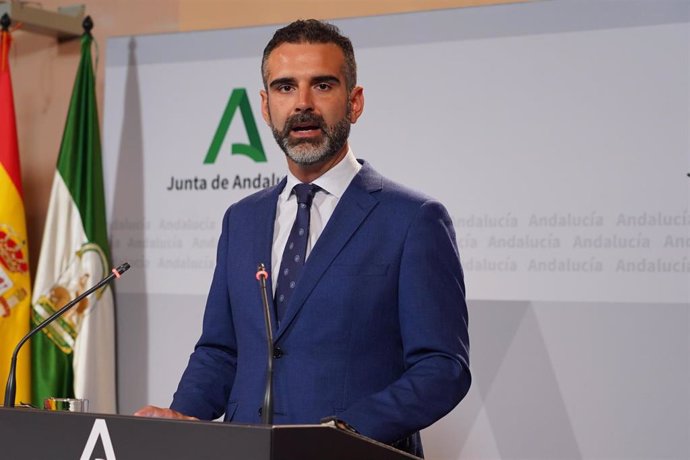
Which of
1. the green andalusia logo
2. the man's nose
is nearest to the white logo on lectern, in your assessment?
the man's nose

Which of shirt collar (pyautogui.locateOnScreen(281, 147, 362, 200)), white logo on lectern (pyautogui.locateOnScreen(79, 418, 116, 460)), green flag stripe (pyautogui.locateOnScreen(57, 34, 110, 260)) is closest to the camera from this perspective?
white logo on lectern (pyautogui.locateOnScreen(79, 418, 116, 460))

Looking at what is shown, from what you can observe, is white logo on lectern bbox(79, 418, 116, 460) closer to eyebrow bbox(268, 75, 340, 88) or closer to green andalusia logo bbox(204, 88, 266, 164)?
eyebrow bbox(268, 75, 340, 88)

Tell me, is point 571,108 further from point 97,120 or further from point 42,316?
point 42,316

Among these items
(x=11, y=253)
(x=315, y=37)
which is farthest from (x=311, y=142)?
(x=11, y=253)

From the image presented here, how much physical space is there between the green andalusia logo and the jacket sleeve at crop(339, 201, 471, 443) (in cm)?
213

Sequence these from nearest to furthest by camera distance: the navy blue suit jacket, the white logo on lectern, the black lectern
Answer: the black lectern, the white logo on lectern, the navy blue suit jacket

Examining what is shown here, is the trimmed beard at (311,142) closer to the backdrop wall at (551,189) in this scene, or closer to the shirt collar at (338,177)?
the shirt collar at (338,177)

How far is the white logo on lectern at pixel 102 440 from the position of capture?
1.74 meters

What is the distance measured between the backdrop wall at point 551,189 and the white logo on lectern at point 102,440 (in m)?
2.50

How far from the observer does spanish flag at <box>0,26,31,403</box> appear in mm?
4707

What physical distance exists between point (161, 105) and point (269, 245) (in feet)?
7.79

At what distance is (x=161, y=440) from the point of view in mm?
1691

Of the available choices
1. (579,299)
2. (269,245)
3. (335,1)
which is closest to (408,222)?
(269,245)

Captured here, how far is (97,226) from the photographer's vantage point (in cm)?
483
